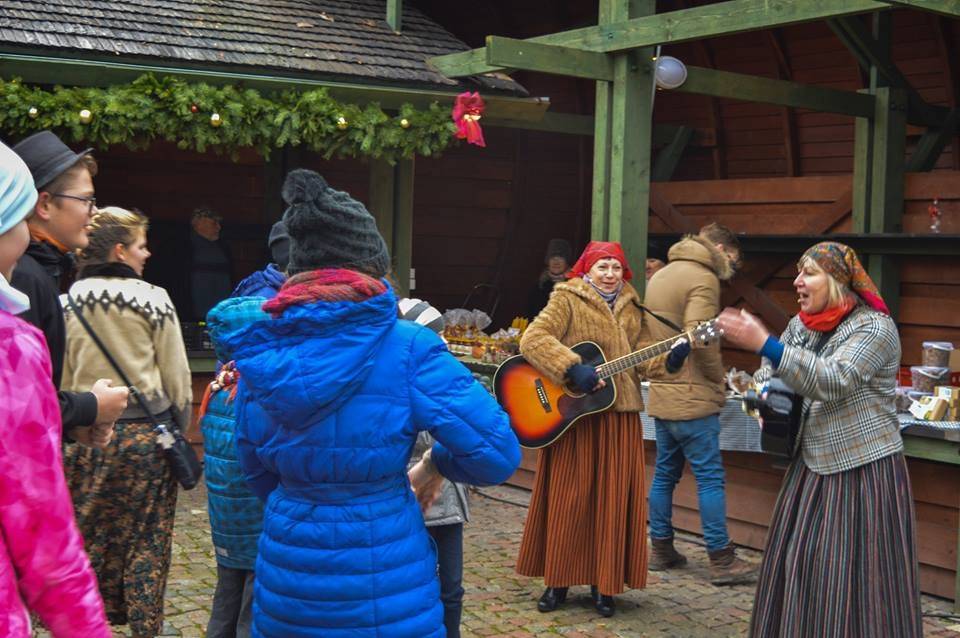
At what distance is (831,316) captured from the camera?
4246 mm

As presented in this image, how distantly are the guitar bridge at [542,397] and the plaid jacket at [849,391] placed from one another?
61.7 inches

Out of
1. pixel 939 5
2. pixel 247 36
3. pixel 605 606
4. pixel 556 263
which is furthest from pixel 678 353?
pixel 247 36

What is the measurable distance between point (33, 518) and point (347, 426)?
1.02m

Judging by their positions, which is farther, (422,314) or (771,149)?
(771,149)

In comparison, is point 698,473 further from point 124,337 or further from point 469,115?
point 469,115

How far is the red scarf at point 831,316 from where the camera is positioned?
167 inches

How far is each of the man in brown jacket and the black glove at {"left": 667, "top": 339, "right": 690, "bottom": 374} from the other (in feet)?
1.70

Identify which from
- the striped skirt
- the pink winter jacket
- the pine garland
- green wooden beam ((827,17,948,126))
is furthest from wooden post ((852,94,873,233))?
the pink winter jacket

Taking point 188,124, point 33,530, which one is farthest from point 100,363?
point 188,124

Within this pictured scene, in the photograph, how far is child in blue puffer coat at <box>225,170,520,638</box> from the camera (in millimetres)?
2859

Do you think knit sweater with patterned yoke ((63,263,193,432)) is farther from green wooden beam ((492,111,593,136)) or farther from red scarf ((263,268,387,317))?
green wooden beam ((492,111,593,136))

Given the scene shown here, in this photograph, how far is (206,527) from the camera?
23.8 feet

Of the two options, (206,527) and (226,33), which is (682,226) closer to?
(226,33)

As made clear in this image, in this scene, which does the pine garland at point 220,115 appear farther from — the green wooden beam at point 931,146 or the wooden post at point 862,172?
the green wooden beam at point 931,146
